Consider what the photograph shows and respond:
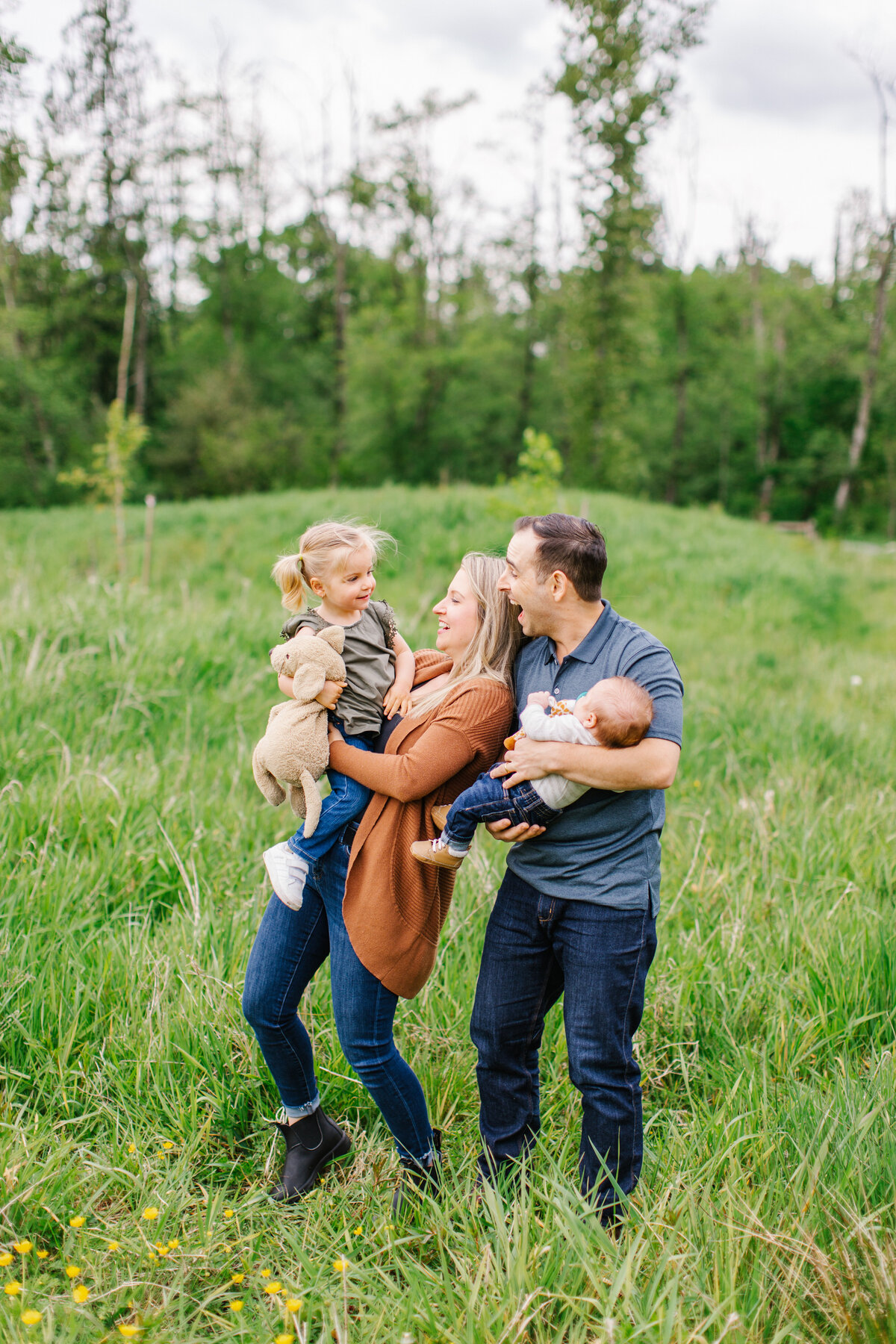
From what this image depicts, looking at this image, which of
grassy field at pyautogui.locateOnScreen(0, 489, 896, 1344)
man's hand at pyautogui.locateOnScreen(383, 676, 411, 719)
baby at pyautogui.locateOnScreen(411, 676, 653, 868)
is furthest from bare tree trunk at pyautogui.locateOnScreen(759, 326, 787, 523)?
baby at pyautogui.locateOnScreen(411, 676, 653, 868)

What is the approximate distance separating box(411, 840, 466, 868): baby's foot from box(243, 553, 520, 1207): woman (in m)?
0.04

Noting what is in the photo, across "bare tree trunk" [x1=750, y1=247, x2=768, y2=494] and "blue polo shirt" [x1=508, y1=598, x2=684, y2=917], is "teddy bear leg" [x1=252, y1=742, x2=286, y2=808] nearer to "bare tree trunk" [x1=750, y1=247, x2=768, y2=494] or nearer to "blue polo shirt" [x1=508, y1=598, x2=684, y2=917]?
"blue polo shirt" [x1=508, y1=598, x2=684, y2=917]

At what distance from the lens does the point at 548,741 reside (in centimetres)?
202

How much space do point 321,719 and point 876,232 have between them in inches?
1449

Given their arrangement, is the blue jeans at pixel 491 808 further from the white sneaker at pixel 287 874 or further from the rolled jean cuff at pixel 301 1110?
the rolled jean cuff at pixel 301 1110

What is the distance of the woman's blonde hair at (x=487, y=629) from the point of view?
2256mm

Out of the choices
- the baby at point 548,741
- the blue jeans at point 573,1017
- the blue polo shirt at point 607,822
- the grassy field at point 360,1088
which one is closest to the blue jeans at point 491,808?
the baby at point 548,741

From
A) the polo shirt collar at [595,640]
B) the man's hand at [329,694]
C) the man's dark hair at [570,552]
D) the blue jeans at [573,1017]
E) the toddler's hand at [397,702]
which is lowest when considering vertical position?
the blue jeans at [573,1017]

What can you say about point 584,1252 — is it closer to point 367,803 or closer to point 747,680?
point 367,803

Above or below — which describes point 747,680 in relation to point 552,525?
below

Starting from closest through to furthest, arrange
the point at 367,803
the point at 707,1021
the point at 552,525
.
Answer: the point at 552,525
the point at 367,803
the point at 707,1021

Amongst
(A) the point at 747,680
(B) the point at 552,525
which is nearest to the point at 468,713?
(B) the point at 552,525

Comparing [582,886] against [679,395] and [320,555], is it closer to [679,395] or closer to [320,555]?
[320,555]

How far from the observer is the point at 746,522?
21672 mm
